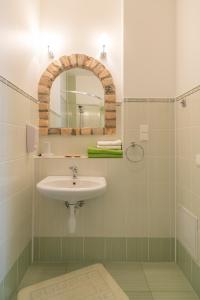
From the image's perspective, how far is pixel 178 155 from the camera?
2.18 metres

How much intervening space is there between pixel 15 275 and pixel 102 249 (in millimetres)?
802

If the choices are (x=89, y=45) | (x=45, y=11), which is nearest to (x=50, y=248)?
(x=89, y=45)

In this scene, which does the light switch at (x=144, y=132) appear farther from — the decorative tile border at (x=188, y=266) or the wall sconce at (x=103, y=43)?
the decorative tile border at (x=188, y=266)

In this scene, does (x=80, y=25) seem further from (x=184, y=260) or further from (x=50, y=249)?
(x=184, y=260)

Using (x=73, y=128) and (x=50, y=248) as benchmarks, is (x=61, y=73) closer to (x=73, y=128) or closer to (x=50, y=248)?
(x=73, y=128)

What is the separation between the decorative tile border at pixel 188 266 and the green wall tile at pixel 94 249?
2.27ft

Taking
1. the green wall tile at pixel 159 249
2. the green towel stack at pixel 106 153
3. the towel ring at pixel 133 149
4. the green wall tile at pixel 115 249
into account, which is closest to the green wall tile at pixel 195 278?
the green wall tile at pixel 159 249

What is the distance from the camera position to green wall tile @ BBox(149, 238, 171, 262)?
7.41 feet

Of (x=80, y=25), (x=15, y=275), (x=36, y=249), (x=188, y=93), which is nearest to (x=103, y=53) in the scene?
(x=80, y=25)

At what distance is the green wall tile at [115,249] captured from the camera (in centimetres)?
227

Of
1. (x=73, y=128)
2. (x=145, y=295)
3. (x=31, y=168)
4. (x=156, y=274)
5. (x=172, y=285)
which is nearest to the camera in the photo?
(x=145, y=295)

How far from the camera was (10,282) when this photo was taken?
67.8 inches

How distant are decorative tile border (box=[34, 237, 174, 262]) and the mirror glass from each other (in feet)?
3.68

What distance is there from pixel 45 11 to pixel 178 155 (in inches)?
77.9
